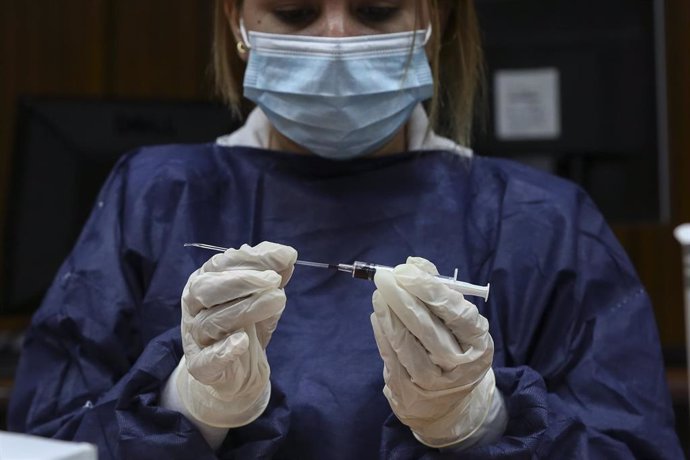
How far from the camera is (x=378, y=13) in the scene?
145cm

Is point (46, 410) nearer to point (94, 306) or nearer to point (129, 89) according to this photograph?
point (94, 306)

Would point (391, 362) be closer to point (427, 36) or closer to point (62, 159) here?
point (427, 36)

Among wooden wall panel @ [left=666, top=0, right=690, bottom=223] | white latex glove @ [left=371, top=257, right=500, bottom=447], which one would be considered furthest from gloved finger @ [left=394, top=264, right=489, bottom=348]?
wooden wall panel @ [left=666, top=0, right=690, bottom=223]

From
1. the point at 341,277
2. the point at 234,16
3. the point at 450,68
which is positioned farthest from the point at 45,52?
the point at 341,277

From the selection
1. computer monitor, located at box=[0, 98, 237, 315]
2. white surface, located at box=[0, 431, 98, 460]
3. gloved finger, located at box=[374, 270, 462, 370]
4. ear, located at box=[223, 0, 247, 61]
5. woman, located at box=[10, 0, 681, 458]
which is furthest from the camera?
computer monitor, located at box=[0, 98, 237, 315]

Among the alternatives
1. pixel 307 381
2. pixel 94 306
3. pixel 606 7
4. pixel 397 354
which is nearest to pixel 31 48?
pixel 606 7

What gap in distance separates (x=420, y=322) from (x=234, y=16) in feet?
2.14

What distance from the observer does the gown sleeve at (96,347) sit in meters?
1.27

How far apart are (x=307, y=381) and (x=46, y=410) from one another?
352 mm

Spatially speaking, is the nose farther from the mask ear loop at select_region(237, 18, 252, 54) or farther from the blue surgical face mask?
the mask ear loop at select_region(237, 18, 252, 54)

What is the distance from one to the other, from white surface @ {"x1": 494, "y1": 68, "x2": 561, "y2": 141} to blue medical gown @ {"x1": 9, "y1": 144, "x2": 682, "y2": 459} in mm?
959

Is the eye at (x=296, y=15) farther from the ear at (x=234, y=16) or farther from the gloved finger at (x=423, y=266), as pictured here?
the gloved finger at (x=423, y=266)

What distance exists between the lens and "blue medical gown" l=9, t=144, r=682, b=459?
126cm

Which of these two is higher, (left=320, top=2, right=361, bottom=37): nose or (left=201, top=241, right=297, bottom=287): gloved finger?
(left=320, top=2, right=361, bottom=37): nose
